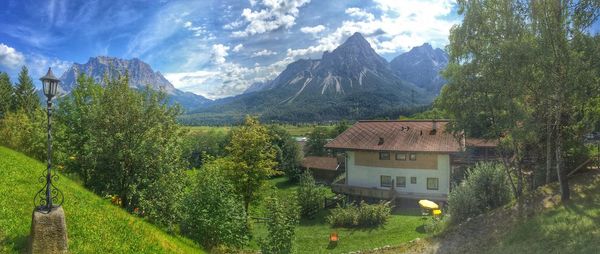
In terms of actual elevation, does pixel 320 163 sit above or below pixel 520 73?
below

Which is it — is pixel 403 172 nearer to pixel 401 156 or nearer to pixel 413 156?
pixel 401 156

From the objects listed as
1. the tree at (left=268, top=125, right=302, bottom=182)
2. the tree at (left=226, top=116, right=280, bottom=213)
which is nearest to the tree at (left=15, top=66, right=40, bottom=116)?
the tree at (left=268, top=125, right=302, bottom=182)

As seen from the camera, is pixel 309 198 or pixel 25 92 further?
pixel 25 92

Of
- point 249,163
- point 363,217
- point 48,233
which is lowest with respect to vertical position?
point 363,217

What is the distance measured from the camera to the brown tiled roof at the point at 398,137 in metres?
35.7

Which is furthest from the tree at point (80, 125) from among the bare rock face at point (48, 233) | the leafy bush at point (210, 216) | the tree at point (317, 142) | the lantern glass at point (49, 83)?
the tree at point (317, 142)

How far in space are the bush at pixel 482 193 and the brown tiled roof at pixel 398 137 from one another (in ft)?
43.8

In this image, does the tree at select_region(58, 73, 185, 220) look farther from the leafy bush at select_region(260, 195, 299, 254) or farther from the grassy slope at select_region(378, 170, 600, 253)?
the grassy slope at select_region(378, 170, 600, 253)

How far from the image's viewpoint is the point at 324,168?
213 feet

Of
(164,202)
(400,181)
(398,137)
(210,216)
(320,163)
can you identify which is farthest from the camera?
(320,163)

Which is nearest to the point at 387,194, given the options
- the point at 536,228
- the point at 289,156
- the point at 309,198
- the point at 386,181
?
the point at 386,181

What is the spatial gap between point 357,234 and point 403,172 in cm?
1202

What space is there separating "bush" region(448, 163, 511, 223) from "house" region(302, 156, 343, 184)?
138 feet

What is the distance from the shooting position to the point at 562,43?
49.5ft
